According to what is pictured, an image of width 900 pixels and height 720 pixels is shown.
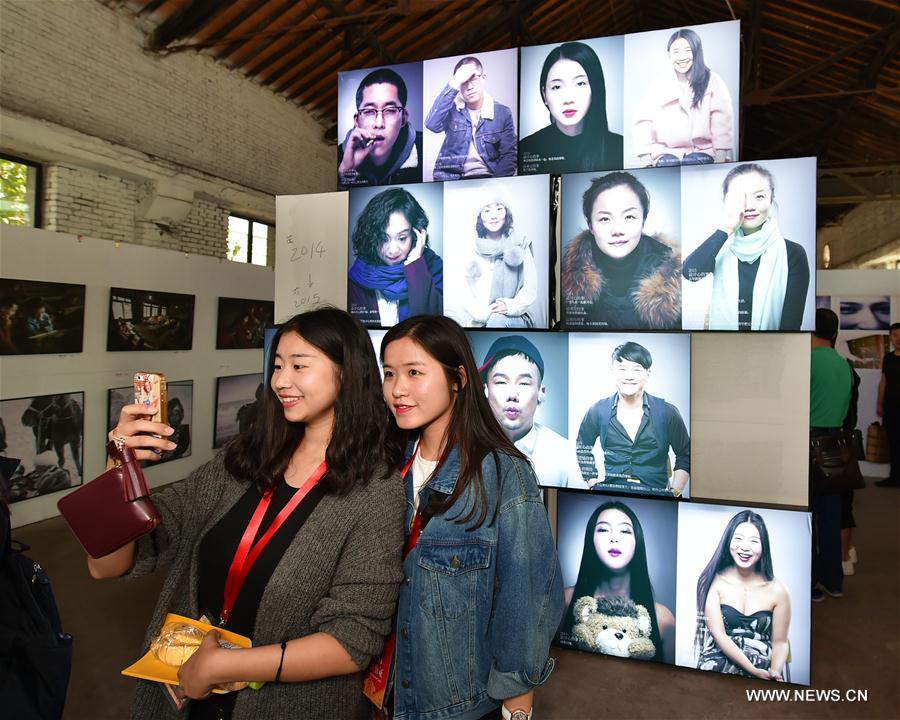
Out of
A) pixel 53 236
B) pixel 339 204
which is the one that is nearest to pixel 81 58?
pixel 53 236

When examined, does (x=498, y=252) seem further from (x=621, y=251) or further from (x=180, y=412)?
(x=180, y=412)

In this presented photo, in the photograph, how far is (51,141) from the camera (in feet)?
21.8

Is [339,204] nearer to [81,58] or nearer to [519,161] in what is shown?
[519,161]

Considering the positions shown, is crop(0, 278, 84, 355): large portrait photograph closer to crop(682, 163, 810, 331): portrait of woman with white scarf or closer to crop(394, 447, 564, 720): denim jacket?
crop(394, 447, 564, 720): denim jacket

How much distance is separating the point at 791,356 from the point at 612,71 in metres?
1.67

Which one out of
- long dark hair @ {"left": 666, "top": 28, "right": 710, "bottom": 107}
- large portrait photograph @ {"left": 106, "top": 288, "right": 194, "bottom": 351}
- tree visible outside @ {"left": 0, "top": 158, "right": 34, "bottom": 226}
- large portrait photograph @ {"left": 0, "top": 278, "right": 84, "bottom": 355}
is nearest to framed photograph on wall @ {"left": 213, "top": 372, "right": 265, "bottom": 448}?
large portrait photograph @ {"left": 106, "top": 288, "right": 194, "bottom": 351}

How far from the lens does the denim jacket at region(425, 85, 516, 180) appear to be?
3.34 meters

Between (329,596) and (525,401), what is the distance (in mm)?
1883

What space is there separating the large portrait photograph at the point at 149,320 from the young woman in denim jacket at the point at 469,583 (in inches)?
246

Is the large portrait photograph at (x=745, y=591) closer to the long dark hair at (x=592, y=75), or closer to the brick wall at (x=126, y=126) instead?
the long dark hair at (x=592, y=75)

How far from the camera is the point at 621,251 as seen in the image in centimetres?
312

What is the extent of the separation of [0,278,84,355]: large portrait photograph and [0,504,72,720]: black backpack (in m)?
5.37

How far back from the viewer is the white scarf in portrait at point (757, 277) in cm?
292

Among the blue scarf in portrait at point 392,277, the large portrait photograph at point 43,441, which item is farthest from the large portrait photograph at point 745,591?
the large portrait photograph at point 43,441
